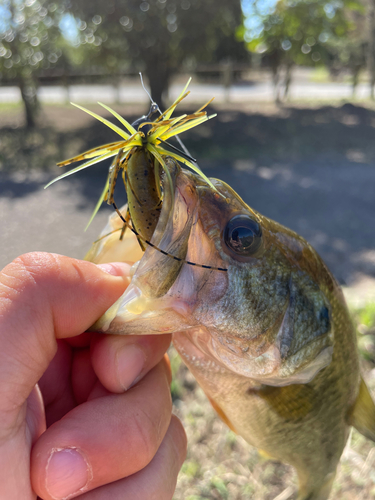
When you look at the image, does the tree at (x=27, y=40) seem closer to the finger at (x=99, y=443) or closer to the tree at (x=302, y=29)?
the tree at (x=302, y=29)

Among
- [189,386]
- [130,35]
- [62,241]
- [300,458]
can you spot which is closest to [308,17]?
[130,35]

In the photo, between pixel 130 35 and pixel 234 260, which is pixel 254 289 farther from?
pixel 130 35

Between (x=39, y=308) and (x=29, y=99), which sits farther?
Answer: (x=29, y=99)

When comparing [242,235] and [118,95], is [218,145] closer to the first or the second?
[118,95]

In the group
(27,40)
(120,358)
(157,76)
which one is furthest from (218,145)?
(120,358)

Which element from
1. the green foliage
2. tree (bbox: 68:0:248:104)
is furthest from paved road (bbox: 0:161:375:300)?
the green foliage

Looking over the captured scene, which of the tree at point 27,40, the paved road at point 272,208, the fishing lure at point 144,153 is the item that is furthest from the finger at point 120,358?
the tree at point 27,40
